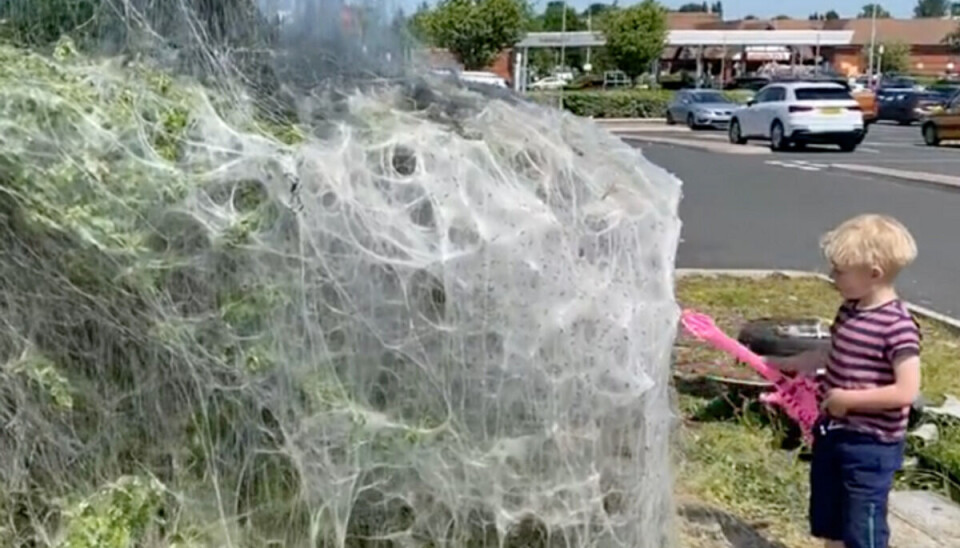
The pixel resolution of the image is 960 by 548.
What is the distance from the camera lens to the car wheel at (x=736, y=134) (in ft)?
99.6

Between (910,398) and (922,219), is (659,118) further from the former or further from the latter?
(910,398)

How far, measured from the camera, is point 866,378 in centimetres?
364

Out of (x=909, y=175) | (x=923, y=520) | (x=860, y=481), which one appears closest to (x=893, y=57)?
(x=909, y=175)

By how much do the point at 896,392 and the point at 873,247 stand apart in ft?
1.26

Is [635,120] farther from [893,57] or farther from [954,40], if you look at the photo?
[954,40]

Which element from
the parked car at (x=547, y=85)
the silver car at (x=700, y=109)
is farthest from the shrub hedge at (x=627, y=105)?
the parked car at (x=547, y=85)

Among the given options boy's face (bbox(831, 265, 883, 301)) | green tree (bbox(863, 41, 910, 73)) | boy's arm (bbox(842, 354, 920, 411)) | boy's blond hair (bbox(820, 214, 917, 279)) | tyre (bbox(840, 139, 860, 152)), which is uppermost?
boy's blond hair (bbox(820, 214, 917, 279))

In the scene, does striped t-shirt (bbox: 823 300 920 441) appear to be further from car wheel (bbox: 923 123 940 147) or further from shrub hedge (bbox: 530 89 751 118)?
shrub hedge (bbox: 530 89 751 118)

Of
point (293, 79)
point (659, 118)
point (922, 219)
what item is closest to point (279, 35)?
point (293, 79)

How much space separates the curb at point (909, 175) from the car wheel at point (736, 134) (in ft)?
26.2

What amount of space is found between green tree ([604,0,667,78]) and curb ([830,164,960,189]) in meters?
40.7

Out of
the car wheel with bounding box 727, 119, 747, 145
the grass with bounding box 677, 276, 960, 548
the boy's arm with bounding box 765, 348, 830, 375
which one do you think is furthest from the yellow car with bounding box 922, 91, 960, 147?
the boy's arm with bounding box 765, 348, 830, 375

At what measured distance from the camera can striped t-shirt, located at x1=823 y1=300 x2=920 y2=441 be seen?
11.9 ft

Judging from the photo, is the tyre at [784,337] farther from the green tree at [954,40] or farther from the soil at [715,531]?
the green tree at [954,40]
